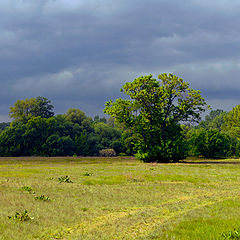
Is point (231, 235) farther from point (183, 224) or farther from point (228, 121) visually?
point (228, 121)

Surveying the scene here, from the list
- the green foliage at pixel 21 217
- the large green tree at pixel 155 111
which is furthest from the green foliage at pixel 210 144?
the green foliage at pixel 21 217

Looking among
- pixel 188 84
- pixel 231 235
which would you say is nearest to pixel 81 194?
pixel 231 235

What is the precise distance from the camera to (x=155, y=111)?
70875 mm

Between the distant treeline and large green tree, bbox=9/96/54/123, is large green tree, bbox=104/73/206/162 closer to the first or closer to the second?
the distant treeline

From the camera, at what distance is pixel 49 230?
12484 millimetres

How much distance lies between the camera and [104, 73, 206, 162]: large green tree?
6982 cm

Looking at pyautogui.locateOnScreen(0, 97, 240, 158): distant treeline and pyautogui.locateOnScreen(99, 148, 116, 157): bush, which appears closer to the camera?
pyautogui.locateOnScreen(0, 97, 240, 158): distant treeline

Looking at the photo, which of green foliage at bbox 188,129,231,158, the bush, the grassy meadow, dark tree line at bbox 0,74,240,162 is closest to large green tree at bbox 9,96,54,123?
dark tree line at bbox 0,74,240,162

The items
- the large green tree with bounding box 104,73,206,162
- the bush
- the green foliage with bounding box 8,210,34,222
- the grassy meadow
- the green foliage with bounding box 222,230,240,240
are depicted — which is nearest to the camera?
the green foliage with bounding box 222,230,240,240

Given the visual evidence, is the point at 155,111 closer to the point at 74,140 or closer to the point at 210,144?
the point at 210,144

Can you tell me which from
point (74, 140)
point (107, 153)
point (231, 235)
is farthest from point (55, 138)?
point (231, 235)

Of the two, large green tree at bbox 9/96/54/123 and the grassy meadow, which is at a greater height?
large green tree at bbox 9/96/54/123

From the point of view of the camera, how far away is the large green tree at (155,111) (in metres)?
69.8

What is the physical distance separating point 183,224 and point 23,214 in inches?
280
